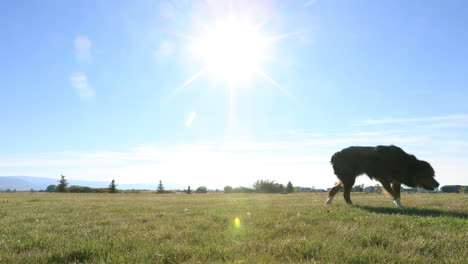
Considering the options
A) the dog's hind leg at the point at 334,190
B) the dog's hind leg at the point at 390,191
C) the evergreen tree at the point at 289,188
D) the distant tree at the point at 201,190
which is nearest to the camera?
the dog's hind leg at the point at 390,191

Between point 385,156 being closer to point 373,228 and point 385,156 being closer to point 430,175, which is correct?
point 430,175

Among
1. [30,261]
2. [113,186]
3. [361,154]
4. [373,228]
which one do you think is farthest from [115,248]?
[113,186]

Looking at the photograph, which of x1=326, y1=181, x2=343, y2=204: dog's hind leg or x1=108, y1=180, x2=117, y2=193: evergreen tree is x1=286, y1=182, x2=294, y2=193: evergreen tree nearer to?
x1=108, y1=180, x2=117, y2=193: evergreen tree

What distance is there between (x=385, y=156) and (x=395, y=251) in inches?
278

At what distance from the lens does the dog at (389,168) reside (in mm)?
10164

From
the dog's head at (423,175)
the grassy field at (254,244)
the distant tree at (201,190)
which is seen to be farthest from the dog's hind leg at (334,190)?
the distant tree at (201,190)

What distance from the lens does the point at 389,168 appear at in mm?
10312

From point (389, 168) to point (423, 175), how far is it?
1.11m

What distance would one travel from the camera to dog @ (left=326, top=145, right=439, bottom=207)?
10.2 meters

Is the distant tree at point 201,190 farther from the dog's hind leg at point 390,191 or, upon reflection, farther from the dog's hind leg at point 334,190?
the dog's hind leg at point 390,191

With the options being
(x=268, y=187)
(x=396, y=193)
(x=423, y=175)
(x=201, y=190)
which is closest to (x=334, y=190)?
(x=396, y=193)

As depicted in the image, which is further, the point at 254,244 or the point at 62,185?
the point at 62,185

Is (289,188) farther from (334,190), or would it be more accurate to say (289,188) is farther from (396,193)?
(396,193)

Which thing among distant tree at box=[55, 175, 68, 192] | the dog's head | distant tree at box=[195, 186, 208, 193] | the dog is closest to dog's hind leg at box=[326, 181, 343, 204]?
the dog
